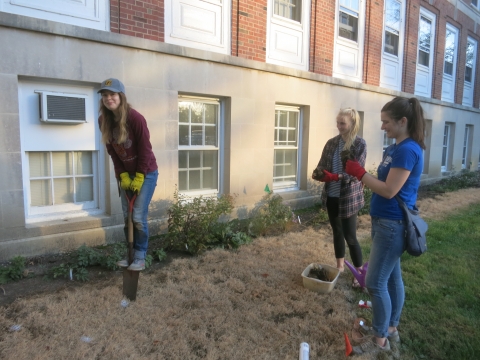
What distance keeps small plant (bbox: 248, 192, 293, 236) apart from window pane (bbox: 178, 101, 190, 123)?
2148mm

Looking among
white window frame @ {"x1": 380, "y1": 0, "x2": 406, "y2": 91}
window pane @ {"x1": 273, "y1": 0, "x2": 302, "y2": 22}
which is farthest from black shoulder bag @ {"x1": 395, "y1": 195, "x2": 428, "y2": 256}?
white window frame @ {"x1": 380, "y1": 0, "x2": 406, "y2": 91}

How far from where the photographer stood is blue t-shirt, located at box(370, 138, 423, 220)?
7.96ft

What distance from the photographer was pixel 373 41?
9797 mm

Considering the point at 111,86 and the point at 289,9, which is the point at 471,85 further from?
the point at 111,86

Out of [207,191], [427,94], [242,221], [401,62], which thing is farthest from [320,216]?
[427,94]

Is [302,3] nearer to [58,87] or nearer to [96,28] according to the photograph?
[96,28]

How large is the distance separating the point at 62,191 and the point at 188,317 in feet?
9.94

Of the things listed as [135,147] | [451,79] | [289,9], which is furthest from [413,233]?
[451,79]

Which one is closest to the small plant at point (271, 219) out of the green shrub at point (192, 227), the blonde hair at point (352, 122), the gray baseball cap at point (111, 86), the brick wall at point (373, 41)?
the green shrub at point (192, 227)

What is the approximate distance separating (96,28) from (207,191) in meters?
3.24

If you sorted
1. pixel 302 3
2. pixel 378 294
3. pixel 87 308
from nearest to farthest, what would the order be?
pixel 378 294 → pixel 87 308 → pixel 302 3

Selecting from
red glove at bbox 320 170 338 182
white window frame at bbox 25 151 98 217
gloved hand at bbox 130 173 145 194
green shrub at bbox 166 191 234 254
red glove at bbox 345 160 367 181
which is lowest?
green shrub at bbox 166 191 234 254

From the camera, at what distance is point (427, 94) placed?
42.1 ft

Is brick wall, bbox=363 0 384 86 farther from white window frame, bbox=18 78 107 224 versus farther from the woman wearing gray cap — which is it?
the woman wearing gray cap
